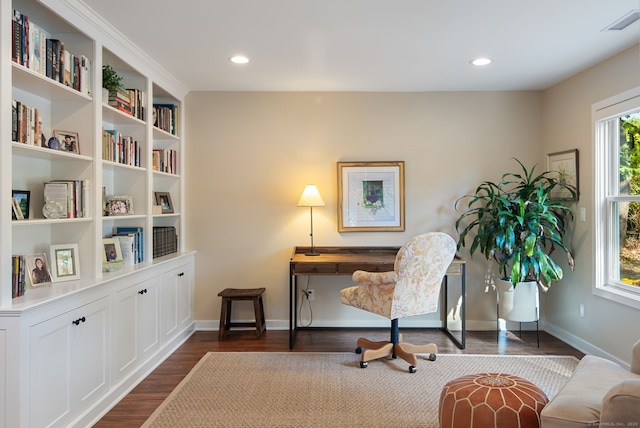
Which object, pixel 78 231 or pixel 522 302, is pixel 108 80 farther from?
pixel 522 302

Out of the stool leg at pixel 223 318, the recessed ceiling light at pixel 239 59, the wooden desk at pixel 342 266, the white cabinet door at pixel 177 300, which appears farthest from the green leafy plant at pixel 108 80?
the stool leg at pixel 223 318

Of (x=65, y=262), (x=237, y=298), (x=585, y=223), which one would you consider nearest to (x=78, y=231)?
(x=65, y=262)

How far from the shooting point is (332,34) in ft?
9.16

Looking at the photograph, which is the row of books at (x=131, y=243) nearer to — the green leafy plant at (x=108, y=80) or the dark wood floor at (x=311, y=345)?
the dark wood floor at (x=311, y=345)

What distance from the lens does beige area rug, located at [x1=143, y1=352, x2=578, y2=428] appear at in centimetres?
242

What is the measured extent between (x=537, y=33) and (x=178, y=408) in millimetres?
3473

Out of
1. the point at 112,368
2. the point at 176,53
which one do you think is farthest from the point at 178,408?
the point at 176,53

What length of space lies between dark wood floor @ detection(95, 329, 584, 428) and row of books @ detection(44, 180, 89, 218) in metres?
1.30

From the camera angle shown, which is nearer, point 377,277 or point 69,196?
point 69,196

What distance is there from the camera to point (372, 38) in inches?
112

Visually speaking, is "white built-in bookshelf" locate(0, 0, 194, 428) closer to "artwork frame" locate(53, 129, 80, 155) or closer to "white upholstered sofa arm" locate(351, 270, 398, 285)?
"artwork frame" locate(53, 129, 80, 155)

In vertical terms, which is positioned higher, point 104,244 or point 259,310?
point 104,244

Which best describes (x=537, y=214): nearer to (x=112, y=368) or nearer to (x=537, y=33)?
(x=537, y=33)

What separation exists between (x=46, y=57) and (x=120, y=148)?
2.94 feet
